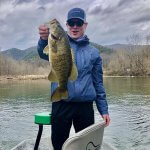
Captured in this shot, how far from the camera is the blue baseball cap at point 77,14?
4.53 m

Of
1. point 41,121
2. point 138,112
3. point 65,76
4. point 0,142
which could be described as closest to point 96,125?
point 65,76

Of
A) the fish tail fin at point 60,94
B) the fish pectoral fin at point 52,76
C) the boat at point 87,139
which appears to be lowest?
the boat at point 87,139

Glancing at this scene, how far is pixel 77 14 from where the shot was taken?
4.54 meters

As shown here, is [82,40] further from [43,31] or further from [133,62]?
[133,62]

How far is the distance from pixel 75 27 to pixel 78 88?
752 millimetres

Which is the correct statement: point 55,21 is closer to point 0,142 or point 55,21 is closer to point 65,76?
point 65,76

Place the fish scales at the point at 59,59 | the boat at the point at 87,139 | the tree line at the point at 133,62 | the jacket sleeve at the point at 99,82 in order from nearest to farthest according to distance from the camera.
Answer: the fish scales at the point at 59,59 < the boat at the point at 87,139 < the jacket sleeve at the point at 99,82 < the tree line at the point at 133,62

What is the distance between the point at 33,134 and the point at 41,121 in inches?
321

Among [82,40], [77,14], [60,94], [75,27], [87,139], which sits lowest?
[87,139]

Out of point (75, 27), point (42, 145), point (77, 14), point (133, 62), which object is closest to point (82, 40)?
point (75, 27)

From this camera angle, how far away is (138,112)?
63.2 ft

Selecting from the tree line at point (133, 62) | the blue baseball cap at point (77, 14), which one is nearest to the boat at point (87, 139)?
the blue baseball cap at point (77, 14)

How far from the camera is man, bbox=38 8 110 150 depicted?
4.45 m

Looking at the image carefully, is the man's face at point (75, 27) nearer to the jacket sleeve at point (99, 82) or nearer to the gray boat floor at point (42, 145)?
the jacket sleeve at point (99, 82)
